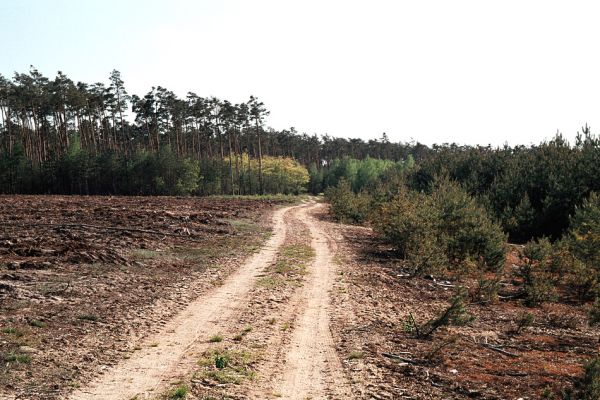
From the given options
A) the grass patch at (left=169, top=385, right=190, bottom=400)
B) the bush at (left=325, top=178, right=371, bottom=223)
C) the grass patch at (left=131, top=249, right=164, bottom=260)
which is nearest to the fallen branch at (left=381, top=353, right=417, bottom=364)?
the grass patch at (left=169, top=385, right=190, bottom=400)

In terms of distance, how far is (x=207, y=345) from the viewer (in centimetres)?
989

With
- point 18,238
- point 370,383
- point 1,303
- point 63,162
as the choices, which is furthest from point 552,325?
→ point 63,162

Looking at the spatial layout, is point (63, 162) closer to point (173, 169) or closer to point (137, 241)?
point (173, 169)

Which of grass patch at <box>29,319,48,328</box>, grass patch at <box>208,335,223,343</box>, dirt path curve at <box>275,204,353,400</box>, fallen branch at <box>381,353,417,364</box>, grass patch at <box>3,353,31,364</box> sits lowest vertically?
fallen branch at <box>381,353,417,364</box>

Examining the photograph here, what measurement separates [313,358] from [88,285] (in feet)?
28.0

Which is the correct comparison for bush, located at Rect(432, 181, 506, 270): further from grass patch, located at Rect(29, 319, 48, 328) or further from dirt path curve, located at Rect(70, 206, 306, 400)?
grass patch, located at Rect(29, 319, 48, 328)

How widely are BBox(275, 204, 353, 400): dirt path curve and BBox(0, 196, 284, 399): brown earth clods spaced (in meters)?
3.34

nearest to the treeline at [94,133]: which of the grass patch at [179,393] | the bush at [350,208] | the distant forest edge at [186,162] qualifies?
the distant forest edge at [186,162]

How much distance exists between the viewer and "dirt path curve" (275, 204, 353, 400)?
7928 millimetres

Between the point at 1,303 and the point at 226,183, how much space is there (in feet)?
270

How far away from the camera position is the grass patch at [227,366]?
26.9 ft

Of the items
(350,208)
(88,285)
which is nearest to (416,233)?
(88,285)

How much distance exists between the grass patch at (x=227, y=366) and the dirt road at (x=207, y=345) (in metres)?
0.27

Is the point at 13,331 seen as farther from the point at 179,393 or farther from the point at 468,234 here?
the point at 468,234
